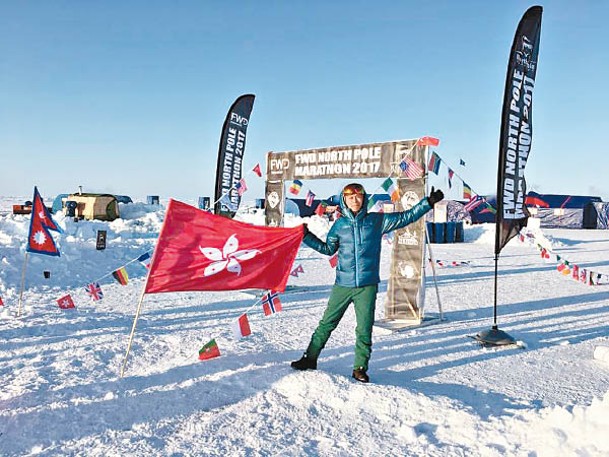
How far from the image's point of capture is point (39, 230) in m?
7.48

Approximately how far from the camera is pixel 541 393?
15.1 ft

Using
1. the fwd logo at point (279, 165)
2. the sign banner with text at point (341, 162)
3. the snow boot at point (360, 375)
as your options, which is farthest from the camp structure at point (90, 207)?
the snow boot at point (360, 375)

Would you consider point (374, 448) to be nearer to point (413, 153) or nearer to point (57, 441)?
point (57, 441)

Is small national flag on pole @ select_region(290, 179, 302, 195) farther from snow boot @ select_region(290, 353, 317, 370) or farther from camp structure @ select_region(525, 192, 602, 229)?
camp structure @ select_region(525, 192, 602, 229)

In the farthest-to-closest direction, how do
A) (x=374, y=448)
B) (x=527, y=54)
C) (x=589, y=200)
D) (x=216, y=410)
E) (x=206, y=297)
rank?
(x=589, y=200) < (x=206, y=297) < (x=527, y=54) < (x=216, y=410) < (x=374, y=448)

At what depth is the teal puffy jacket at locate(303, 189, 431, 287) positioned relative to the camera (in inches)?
185

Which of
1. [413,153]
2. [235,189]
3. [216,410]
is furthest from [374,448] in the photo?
[235,189]

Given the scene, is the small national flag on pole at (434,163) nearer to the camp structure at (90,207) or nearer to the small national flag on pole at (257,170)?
the small national flag on pole at (257,170)

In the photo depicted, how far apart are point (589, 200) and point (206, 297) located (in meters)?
44.7

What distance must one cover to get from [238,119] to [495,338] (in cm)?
870

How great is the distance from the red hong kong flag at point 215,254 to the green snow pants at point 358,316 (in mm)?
883

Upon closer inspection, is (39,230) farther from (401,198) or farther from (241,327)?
(401,198)

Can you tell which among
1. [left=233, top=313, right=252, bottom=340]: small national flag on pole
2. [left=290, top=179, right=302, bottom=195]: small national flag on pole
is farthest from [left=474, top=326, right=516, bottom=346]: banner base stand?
[left=290, top=179, right=302, bottom=195]: small national flag on pole

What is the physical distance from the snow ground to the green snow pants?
0.94ft
